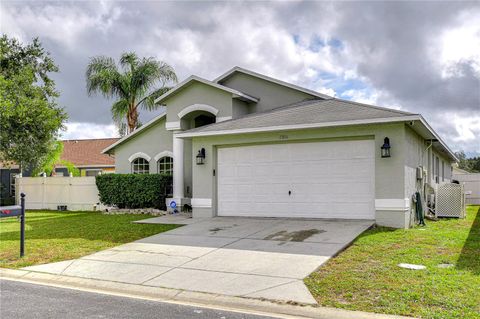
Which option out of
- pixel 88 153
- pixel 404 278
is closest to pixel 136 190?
pixel 404 278

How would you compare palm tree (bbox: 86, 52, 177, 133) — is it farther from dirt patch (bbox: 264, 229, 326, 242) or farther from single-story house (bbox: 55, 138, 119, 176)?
dirt patch (bbox: 264, 229, 326, 242)

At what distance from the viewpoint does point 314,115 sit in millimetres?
13398

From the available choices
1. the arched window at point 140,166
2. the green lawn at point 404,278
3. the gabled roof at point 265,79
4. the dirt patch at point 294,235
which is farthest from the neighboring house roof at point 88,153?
the green lawn at point 404,278

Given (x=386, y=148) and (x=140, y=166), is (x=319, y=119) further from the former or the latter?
(x=140, y=166)

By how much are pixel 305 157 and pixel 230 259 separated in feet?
18.0

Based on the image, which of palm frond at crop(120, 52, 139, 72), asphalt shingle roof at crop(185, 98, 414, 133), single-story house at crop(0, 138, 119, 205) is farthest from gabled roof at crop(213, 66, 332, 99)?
single-story house at crop(0, 138, 119, 205)

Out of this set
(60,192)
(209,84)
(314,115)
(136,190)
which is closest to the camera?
(314,115)

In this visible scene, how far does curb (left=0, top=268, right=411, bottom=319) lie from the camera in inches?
217

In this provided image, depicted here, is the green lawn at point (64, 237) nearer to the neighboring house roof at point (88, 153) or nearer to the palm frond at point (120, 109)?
the palm frond at point (120, 109)

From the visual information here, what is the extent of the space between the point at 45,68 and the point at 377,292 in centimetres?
2303

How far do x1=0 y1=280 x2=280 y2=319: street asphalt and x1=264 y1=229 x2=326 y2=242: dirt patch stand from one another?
Result: 15.1 ft

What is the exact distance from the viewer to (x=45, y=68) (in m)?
24.0

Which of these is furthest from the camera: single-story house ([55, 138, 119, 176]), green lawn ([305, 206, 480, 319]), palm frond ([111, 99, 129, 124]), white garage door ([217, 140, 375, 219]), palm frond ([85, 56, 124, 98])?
single-story house ([55, 138, 119, 176])

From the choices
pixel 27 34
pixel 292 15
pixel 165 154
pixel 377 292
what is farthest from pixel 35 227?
pixel 27 34
